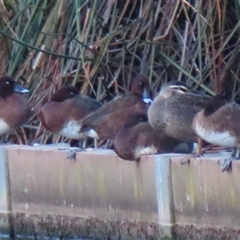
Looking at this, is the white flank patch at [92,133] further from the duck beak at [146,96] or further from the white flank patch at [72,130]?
the duck beak at [146,96]

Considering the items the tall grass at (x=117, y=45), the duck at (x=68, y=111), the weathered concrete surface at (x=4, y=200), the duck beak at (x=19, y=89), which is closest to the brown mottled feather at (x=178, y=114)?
the duck at (x=68, y=111)

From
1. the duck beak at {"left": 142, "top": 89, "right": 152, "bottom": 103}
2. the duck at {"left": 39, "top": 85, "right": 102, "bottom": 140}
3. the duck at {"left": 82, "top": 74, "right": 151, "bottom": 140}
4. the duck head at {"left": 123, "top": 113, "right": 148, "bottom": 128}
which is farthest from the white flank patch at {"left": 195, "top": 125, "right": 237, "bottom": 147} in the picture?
the duck at {"left": 39, "top": 85, "right": 102, "bottom": 140}

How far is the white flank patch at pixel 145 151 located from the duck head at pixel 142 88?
109cm

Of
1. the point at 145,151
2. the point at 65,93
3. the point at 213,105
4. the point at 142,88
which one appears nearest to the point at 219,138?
Result: the point at 213,105

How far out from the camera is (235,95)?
10.1 meters

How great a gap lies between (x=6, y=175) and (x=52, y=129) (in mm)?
646

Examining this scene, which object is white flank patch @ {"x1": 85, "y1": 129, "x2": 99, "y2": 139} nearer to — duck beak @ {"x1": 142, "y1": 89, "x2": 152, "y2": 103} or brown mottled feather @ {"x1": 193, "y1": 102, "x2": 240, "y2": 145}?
duck beak @ {"x1": 142, "y1": 89, "x2": 152, "y2": 103}

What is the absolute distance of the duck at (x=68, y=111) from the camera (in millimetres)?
9672

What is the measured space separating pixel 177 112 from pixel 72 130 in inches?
55.5

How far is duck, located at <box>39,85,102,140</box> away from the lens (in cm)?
967

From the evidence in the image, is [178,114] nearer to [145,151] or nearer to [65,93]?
[145,151]

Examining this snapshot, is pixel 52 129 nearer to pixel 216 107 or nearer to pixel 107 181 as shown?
pixel 107 181

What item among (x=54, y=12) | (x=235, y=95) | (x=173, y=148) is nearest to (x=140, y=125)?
(x=173, y=148)

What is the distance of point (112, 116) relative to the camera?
930cm
